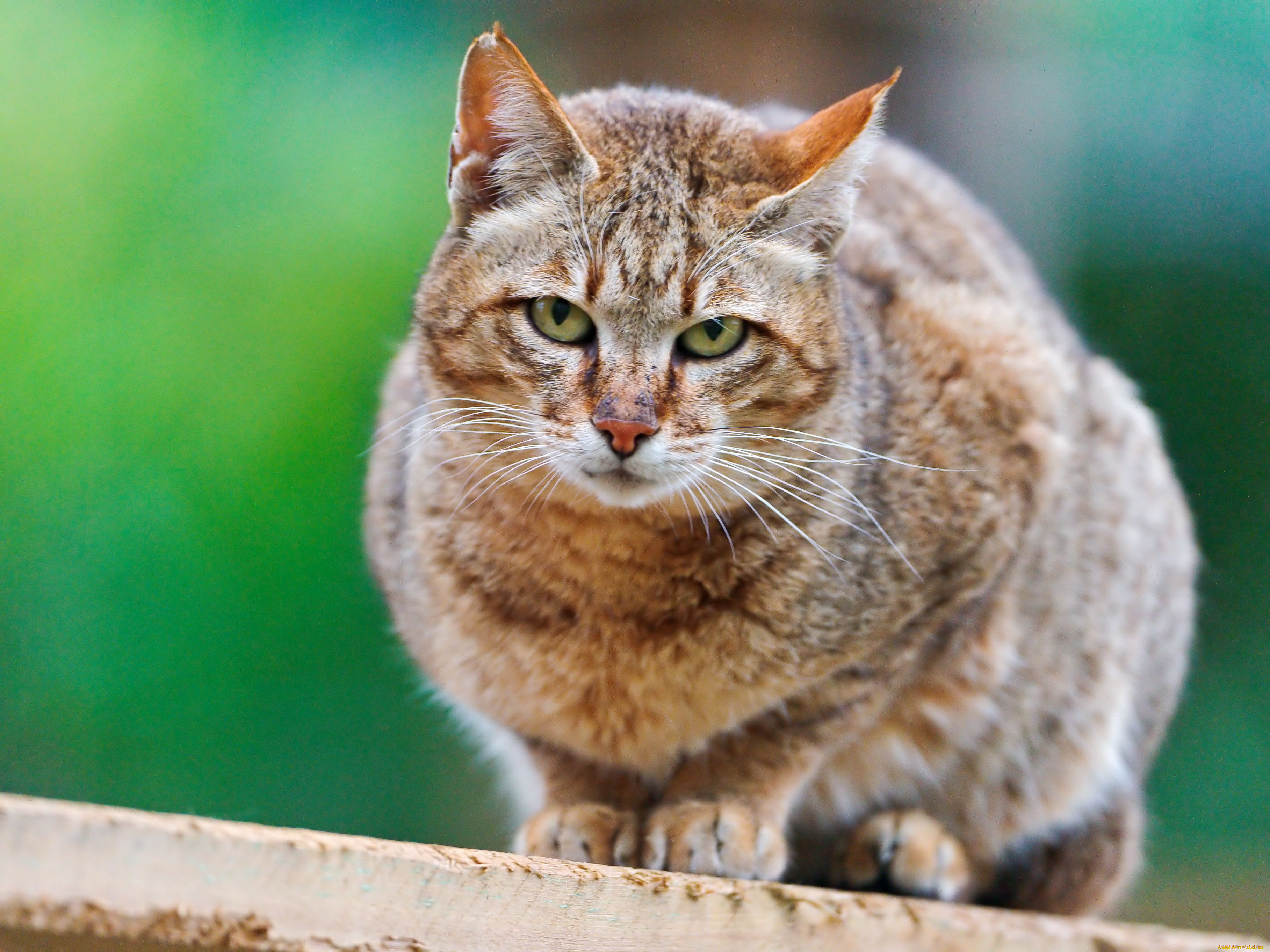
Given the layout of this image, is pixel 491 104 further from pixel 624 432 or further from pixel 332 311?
pixel 332 311

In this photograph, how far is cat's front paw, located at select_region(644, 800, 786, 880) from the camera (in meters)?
1.73

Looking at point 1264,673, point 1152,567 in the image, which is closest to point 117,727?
point 1152,567

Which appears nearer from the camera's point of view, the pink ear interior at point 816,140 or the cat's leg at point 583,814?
the pink ear interior at point 816,140

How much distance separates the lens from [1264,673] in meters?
3.78

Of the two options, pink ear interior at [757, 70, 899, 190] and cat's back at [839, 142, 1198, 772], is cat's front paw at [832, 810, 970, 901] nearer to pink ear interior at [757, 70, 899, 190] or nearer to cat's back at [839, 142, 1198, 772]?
cat's back at [839, 142, 1198, 772]

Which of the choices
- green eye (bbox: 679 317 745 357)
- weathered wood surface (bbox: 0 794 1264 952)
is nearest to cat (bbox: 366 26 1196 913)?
green eye (bbox: 679 317 745 357)

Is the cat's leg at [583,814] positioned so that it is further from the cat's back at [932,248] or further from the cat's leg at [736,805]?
the cat's back at [932,248]

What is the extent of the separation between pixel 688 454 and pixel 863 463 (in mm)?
423

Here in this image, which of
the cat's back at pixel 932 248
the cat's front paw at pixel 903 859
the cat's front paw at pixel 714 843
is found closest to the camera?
the cat's front paw at pixel 714 843

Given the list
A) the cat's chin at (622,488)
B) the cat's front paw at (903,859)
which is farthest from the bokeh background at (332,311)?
the cat's chin at (622,488)

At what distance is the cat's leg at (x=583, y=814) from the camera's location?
178cm

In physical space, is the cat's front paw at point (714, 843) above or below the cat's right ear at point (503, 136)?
below

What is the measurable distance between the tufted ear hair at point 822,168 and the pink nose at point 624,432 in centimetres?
38

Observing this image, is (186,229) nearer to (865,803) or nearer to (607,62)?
(607,62)
